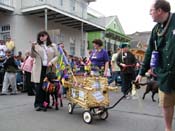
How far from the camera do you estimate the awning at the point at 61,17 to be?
1933cm

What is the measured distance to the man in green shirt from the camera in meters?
3.93

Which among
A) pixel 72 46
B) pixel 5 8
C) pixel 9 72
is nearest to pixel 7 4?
pixel 5 8

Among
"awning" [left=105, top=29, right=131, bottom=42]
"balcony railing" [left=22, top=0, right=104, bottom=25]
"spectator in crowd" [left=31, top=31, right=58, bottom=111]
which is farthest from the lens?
"awning" [left=105, top=29, right=131, bottom=42]

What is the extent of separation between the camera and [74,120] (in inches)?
257

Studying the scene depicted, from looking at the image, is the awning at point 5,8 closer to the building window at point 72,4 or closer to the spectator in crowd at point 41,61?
the building window at point 72,4

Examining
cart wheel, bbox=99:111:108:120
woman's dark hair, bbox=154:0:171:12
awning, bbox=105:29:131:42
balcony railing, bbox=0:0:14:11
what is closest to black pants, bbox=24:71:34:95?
cart wheel, bbox=99:111:108:120

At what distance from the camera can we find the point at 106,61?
7.54 m

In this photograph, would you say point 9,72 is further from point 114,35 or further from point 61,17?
point 114,35

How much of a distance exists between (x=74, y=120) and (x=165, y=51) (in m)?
3.16

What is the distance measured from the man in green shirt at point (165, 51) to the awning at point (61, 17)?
15188 millimetres

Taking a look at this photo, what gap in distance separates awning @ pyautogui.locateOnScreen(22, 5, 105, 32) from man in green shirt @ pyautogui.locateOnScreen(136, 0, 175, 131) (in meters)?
15.2

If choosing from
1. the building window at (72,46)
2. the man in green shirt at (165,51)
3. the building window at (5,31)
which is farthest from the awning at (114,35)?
the man in green shirt at (165,51)

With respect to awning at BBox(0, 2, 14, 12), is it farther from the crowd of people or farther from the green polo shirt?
the green polo shirt

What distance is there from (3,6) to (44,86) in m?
12.3
